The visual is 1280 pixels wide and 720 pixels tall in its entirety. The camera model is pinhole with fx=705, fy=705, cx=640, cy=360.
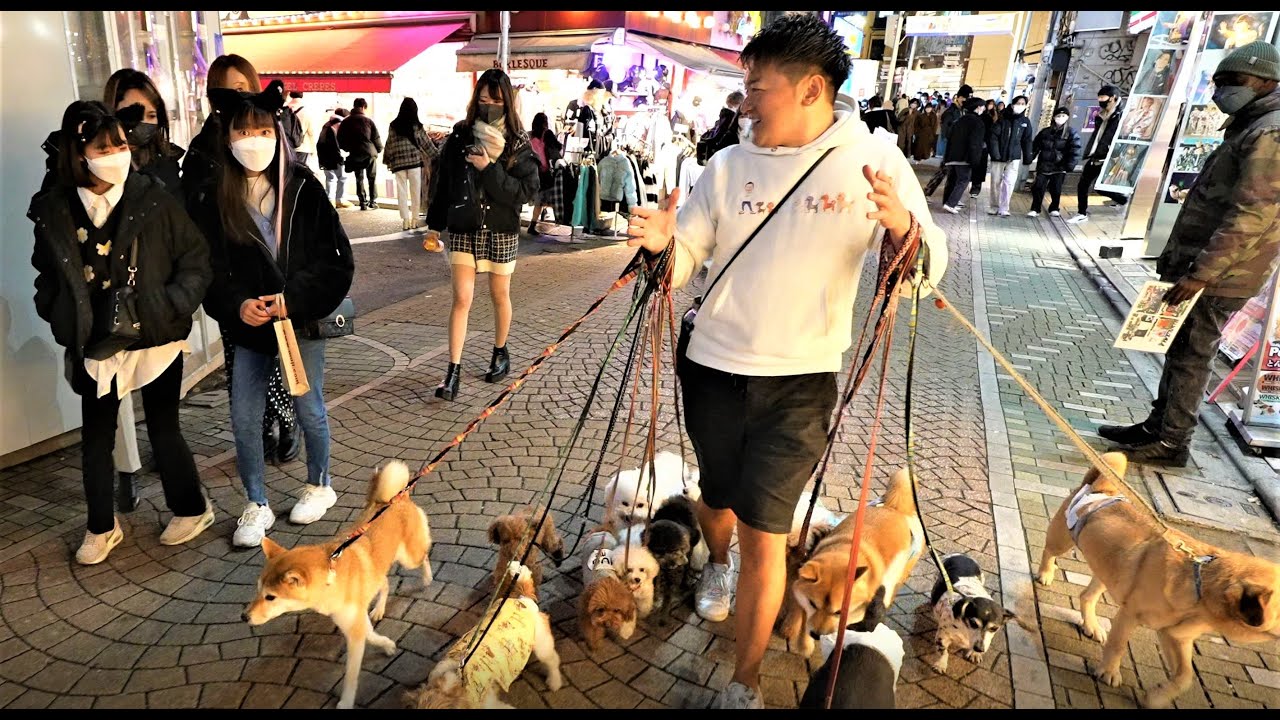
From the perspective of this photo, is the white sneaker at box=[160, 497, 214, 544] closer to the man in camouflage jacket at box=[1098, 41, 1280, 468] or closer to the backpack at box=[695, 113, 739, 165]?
the backpack at box=[695, 113, 739, 165]

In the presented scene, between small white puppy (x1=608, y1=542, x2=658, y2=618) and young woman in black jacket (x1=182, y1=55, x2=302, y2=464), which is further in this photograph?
young woman in black jacket (x1=182, y1=55, x2=302, y2=464)

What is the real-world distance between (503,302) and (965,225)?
38.4ft

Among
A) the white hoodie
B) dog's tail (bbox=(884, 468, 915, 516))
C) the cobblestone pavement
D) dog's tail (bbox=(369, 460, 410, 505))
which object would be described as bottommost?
the cobblestone pavement

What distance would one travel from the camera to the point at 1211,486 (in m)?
4.52

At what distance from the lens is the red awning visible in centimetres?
1503

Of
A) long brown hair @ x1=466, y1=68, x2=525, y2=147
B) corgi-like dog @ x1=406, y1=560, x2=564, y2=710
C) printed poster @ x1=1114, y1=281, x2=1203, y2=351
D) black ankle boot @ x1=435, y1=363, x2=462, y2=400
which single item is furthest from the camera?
black ankle boot @ x1=435, y1=363, x2=462, y2=400

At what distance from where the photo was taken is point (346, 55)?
16141 millimetres

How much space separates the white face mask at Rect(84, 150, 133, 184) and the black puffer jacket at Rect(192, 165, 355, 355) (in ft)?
1.27

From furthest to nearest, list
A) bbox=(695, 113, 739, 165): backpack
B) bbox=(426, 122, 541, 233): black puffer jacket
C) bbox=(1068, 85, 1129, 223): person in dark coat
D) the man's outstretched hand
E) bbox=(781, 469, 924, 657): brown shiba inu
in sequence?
bbox=(1068, 85, 1129, 223): person in dark coat, bbox=(695, 113, 739, 165): backpack, bbox=(426, 122, 541, 233): black puffer jacket, bbox=(781, 469, 924, 657): brown shiba inu, the man's outstretched hand

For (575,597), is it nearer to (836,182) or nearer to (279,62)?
(836,182)

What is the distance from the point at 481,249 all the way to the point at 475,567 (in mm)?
2530

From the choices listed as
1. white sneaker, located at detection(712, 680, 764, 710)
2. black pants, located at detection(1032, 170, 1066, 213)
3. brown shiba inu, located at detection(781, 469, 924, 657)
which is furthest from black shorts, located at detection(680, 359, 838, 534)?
black pants, located at detection(1032, 170, 1066, 213)

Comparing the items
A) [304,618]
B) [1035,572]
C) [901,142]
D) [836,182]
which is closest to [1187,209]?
[1035,572]

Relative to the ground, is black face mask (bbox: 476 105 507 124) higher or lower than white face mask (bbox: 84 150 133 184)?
higher
